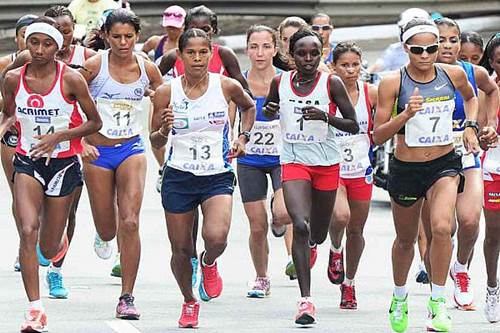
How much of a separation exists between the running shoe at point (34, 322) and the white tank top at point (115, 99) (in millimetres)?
1747

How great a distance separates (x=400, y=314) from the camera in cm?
1195

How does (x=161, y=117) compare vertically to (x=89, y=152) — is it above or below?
above

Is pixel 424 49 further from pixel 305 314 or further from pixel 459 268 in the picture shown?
pixel 459 268

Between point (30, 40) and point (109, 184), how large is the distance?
1.43 meters

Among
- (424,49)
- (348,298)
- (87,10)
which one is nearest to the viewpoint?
(424,49)

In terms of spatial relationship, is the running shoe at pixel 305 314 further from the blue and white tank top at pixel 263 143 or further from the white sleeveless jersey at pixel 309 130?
the blue and white tank top at pixel 263 143

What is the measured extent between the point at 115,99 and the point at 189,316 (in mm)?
1778

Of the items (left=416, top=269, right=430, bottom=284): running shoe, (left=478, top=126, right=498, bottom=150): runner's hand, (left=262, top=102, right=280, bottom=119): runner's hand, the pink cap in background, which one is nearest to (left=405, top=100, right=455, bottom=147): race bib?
(left=478, top=126, right=498, bottom=150): runner's hand

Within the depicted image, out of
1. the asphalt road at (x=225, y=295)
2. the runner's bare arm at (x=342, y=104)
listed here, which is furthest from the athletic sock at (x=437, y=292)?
the runner's bare arm at (x=342, y=104)

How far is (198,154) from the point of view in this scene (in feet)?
40.2

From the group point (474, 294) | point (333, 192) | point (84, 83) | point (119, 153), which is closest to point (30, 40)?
point (84, 83)

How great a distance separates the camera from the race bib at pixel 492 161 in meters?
13.0

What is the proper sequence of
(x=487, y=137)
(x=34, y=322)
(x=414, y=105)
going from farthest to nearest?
(x=487, y=137) < (x=34, y=322) < (x=414, y=105)

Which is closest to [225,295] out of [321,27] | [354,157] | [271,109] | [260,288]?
[260,288]
